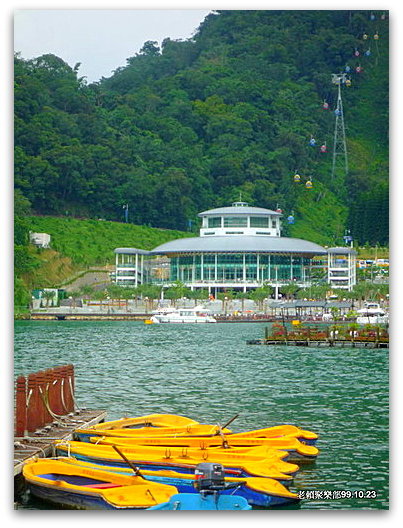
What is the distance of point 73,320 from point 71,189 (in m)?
8.56

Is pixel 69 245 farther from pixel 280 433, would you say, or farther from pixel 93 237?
pixel 280 433

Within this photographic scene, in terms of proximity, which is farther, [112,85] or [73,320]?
[112,85]

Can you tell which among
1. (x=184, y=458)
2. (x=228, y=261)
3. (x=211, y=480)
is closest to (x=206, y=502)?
(x=211, y=480)

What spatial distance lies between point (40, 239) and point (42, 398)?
5434 cm

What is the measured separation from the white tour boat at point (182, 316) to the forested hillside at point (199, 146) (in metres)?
9.59

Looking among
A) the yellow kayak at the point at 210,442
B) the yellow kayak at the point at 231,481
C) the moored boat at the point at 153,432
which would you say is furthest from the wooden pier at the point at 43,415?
the yellow kayak at the point at 231,481

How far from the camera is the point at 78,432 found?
14.6 meters

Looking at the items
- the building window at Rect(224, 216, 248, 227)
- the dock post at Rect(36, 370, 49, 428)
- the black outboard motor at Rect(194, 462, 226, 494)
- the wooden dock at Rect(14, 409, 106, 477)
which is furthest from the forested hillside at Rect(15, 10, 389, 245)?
the black outboard motor at Rect(194, 462, 226, 494)

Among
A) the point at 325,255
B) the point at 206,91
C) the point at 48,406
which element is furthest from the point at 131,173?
the point at 48,406

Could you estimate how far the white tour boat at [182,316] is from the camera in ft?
218

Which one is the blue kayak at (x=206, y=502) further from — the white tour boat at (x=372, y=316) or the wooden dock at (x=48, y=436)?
the white tour boat at (x=372, y=316)

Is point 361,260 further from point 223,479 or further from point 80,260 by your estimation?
point 223,479

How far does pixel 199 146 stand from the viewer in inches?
3782

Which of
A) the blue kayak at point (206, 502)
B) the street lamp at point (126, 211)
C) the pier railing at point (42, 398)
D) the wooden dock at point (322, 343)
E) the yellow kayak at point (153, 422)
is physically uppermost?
the street lamp at point (126, 211)
